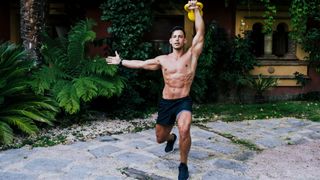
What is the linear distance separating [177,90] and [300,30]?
20.6 ft

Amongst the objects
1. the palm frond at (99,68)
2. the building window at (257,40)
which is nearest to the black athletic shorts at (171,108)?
the palm frond at (99,68)

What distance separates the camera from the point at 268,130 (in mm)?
7785

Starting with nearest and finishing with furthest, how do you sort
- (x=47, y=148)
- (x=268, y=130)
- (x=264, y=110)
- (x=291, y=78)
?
(x=47, y=148), (x=268, y=130), (x=264, y=110), (x=291, y=78)

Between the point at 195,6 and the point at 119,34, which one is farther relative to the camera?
the point at 119,34

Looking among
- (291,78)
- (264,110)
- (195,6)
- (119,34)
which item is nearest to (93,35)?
(119,34)

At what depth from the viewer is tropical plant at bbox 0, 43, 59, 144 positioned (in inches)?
266

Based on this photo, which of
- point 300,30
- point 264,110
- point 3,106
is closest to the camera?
point 3,106

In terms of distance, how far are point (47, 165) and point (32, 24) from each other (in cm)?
338

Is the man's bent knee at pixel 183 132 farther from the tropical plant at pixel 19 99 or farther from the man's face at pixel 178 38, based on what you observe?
the tropical plant at pixel 19 99

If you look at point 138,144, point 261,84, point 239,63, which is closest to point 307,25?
point 261,84

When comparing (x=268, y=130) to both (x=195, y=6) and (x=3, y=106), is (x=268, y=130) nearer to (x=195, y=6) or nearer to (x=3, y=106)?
(x=195, y=6)

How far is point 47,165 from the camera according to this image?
554 cm

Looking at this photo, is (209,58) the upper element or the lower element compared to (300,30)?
lower

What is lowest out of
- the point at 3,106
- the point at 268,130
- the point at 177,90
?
the point at 268,130
